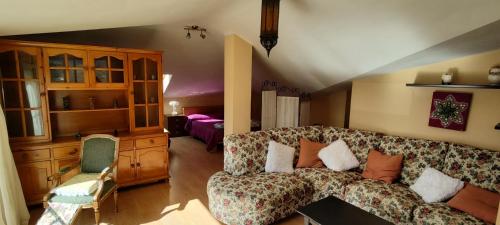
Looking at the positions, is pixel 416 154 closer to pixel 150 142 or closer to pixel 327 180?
pixel 327 180

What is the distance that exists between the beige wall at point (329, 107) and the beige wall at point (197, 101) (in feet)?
9.25

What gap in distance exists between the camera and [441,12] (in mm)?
1834

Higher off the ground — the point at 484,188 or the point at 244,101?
the point at 244,101

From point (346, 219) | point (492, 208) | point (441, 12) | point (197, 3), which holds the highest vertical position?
point (197, 3)

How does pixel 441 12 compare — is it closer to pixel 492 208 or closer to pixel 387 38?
pixel 387 38

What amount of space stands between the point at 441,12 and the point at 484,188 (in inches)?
63.2

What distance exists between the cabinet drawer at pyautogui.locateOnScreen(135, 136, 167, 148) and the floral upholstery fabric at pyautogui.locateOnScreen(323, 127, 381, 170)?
2.33m

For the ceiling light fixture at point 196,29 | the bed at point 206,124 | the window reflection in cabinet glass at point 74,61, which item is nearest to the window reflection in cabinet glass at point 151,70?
the ceiling light fixture at point 196,29

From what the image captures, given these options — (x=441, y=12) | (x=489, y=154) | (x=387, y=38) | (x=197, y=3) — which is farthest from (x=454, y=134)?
(x=197, y=3)

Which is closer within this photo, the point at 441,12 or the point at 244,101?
the point at 441,12

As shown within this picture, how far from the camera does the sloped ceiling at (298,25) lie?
1793 mm

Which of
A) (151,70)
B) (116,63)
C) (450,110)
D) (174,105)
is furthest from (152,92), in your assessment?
(450,110)

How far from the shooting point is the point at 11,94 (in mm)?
2787

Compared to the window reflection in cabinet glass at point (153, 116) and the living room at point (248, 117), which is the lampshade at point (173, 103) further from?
the window reflection in cabinet glass at point (153, 116)
